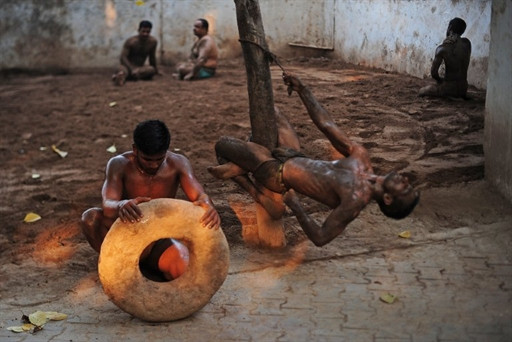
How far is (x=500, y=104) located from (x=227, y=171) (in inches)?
110

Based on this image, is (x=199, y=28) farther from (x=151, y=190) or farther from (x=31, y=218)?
(x=151, y=190)

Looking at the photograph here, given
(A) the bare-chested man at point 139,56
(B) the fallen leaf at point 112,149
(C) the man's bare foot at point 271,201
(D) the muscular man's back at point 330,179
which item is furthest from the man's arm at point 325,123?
(A) the bare-chested man at point 139,56

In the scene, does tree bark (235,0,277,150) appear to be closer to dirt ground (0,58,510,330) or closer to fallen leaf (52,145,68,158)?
dirt ground (0,58,510,330)

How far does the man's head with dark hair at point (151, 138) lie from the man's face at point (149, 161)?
4 centimetres

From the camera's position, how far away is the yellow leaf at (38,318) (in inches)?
197

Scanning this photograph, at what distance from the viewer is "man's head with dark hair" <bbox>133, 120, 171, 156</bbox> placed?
4949 millimetres

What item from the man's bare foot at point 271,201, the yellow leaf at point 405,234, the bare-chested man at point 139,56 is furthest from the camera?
the bare-chested man at point 139,56

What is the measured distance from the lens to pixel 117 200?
205 inches

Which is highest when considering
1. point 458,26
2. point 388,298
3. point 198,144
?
point 458,26

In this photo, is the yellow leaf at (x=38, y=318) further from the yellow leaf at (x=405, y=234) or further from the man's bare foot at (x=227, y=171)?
the yellow leaf at (x=405, y=234)

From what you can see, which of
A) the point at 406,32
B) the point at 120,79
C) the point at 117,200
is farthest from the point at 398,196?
the point at 120,79

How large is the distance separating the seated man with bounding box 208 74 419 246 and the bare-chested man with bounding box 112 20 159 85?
8130 mm

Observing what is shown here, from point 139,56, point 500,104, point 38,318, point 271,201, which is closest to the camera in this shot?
point 38,318

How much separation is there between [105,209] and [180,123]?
5.09 meters
